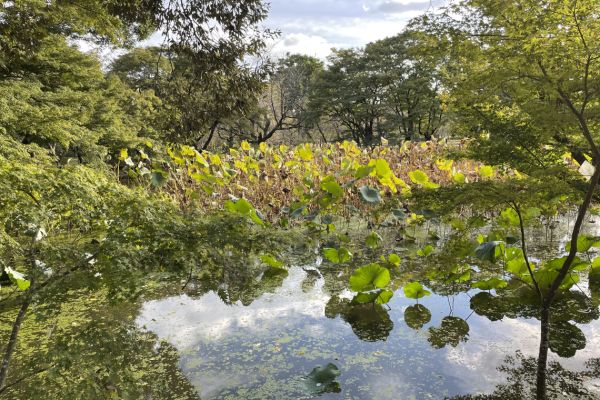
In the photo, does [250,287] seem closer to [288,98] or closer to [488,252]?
[488,252]

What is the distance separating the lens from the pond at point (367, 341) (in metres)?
2.03

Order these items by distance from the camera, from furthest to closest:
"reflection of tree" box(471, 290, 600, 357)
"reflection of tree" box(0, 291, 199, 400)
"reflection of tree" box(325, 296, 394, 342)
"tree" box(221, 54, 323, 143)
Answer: "tree" box(221, 54, 323, 143) < "reflection of tree" box(325, 296, 394, 342) < "reflection of tree" box(471, 290, 600, 357) < "reflection of tree" box(0, 291, 199, 400)

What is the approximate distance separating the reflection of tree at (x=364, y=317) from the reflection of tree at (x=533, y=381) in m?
0.70

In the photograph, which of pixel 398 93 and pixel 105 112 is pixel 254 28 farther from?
pixel 398 93

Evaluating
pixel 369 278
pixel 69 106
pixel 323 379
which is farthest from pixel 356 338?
pixel 69 106

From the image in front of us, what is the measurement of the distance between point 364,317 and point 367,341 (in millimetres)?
321

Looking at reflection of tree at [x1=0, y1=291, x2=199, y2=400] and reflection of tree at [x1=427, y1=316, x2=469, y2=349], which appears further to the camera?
reflection of tree at [x1=427, y1=316, x2=469, y2=349]

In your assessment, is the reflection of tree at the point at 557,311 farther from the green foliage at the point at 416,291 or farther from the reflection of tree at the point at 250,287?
the reflection of tree at the point at 250,287

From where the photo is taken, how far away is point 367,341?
2506mm

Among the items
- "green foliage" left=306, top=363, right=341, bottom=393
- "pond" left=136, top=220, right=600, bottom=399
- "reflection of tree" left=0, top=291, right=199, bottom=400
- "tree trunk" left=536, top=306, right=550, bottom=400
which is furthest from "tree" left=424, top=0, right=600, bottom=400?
"reflection of tree" left=0, top=291, right=199, bottom=400

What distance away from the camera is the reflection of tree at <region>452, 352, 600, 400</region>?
1.91 meters

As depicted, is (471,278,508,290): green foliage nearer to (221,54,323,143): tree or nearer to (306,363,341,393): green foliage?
(306,363,341,393): green foliage

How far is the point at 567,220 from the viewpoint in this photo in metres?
5.83

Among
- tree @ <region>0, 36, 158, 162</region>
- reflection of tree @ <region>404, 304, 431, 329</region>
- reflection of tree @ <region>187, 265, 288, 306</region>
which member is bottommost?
reflection of tree @ <region>187, 265, 288, 306</region>
